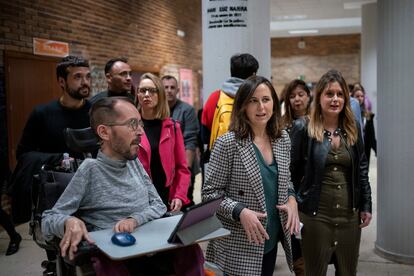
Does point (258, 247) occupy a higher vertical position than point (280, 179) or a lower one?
lower

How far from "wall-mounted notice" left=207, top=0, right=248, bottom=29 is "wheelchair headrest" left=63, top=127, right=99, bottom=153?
2240 mm

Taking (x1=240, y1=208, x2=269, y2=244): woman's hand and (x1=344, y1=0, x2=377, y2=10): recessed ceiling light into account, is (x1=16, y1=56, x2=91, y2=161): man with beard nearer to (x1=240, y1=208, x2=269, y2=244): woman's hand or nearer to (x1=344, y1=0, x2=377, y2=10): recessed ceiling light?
(x1=240, y1=208, x2=269, y2=244): woman's hand

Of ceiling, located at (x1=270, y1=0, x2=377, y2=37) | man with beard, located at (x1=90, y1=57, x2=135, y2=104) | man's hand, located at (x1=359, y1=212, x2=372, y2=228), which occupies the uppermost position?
ceiling, located at (x1=270, y1=0, x2=377, y2=37)

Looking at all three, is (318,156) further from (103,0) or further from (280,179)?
(103,0)

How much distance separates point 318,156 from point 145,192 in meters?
1.05

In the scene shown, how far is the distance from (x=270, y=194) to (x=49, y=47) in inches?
212

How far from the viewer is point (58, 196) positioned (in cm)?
229

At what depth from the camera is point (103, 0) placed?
8.38m

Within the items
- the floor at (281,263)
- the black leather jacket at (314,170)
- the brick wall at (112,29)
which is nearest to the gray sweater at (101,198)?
the black leather jacket at (314,170)

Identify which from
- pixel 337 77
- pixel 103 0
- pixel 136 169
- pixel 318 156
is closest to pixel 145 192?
pixel 136 169

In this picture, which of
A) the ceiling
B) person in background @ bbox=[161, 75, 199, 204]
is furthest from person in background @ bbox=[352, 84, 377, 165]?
the ceiling

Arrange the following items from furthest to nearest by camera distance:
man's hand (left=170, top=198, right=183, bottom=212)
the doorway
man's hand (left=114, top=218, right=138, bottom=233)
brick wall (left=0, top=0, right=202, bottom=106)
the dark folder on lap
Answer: brick wall (left=0, top=0, right=202, bottom=106)
the doorway
man's hand (left=170, top=198, right=183, bottom=212)
man's hand (left=114, top=218, right=138, bottom=233)
the dark folder on lap

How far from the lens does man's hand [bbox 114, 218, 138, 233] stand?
1.91 metres

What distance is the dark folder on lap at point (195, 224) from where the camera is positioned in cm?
177
